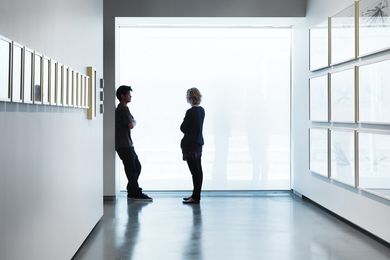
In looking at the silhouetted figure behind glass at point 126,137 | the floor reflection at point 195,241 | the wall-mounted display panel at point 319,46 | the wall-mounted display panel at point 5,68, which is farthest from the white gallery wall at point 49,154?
the wall-mounted display panel at point 319,46

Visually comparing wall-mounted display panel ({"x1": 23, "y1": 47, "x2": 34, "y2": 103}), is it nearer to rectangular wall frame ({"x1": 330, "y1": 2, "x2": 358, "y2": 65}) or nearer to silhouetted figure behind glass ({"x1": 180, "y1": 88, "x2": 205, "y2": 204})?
rectangular wall frame ({"x1": 330, "y1": 2, "x2": 358, "y2": 65})

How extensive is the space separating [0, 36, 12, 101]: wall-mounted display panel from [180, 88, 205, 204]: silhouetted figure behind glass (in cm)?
536

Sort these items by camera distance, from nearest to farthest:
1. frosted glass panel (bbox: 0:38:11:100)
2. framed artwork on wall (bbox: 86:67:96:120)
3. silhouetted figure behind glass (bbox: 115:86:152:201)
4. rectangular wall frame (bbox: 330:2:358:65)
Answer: frosted glass panel (bbox: 0:38:11:100) → framed artwork on wall (bbox: 86:67:96:120) → rectangular wall frame (bbox: 330:2:358:65) → silhouetted figure behind glass (bbox: 115:86:152:201)

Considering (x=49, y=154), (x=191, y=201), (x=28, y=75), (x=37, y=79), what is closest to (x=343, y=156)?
(x=191, y=201)

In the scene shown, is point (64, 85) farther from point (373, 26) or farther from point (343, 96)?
point (343, 96)

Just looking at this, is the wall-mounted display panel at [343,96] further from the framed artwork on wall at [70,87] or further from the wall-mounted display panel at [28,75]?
the wall-mounted display panel at [28,75]

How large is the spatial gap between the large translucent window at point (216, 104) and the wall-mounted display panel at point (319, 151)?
1599 millimetres

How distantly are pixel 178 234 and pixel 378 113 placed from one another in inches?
102

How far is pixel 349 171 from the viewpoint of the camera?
6168mm

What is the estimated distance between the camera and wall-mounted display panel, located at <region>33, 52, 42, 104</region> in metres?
3.35

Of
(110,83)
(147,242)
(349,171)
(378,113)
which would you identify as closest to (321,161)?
(349,171)

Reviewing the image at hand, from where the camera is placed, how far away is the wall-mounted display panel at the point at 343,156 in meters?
6.09

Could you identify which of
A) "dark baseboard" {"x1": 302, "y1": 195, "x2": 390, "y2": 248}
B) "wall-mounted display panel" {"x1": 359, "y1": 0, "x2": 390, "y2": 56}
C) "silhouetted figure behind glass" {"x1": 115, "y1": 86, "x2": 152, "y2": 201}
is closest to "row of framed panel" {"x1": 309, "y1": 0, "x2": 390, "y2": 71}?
"wall-mounted display panel" {"x1": 359, "y1": 0, "x2": 390, "y2": 56}

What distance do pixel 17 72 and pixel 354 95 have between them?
425 cm
